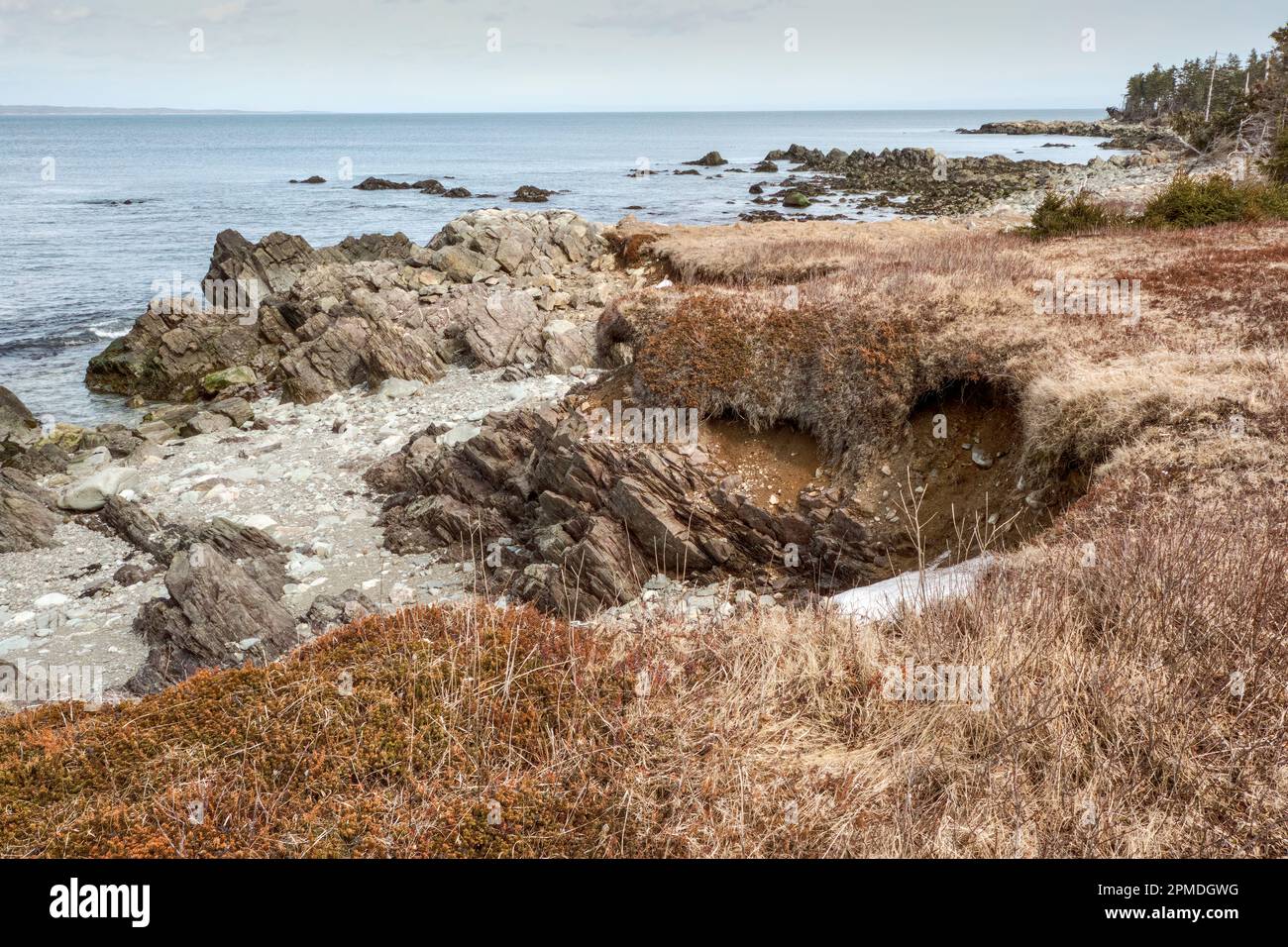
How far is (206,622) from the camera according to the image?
456 inches

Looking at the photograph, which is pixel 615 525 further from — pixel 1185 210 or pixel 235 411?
pixel 1185 210

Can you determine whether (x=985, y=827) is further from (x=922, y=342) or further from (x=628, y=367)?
(x=628, y=367)

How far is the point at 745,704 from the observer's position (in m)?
5.15

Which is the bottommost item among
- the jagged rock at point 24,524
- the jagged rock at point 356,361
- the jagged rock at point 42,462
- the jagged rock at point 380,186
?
the jagged rock at point 24,524

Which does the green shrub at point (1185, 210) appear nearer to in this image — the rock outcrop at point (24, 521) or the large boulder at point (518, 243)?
the large boulder at point (518, 243)

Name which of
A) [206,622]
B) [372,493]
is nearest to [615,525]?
[206,622]

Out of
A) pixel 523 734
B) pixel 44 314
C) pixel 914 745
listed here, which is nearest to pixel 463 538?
pixel 523 734

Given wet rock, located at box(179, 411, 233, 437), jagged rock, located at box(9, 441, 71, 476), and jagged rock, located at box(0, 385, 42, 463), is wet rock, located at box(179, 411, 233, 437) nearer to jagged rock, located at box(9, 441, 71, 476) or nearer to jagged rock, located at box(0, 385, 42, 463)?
jagged rock, located at box(9, 441, 71, 476)

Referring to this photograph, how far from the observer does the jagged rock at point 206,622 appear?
11258 millimetres

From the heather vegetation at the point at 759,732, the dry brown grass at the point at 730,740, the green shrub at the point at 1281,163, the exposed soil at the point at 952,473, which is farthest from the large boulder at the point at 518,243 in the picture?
the dry brown grass at the point at 730,740


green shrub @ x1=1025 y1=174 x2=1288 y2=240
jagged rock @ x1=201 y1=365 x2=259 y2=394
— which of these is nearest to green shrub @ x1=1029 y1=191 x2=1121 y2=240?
green shrub @ x1=1025 y1=174 x2=1288 y2=240

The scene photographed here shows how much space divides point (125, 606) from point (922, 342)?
13935 millimetres

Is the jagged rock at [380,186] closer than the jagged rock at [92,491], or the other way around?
the jagged rock at [92,491]

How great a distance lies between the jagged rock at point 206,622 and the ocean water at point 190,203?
16.4 meters
